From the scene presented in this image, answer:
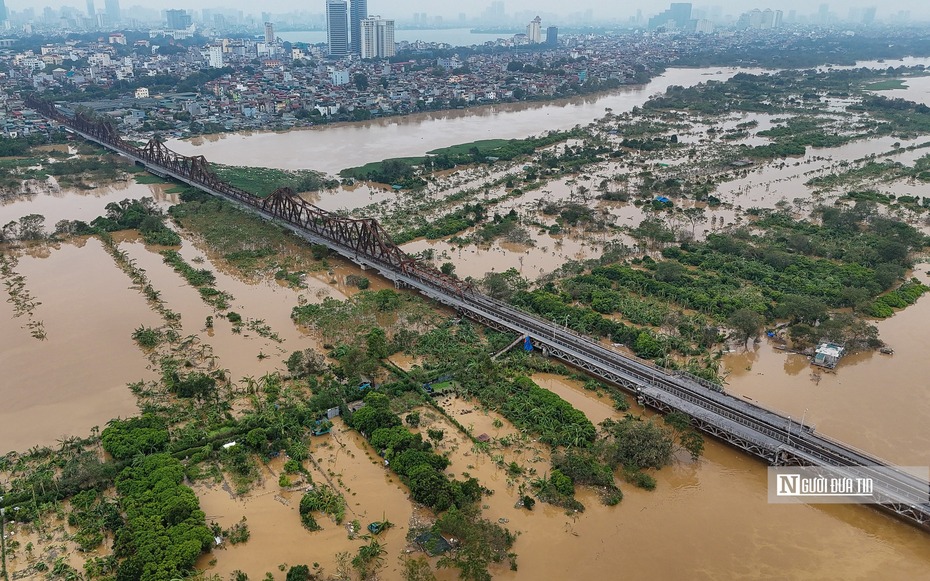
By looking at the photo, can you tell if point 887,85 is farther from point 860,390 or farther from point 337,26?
point 337,26

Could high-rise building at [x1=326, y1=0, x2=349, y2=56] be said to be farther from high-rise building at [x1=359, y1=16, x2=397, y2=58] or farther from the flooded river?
the flooded river

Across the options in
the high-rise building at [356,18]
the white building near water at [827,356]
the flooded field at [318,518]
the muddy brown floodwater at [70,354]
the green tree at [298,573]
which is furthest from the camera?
the high-rise building at [356,18]

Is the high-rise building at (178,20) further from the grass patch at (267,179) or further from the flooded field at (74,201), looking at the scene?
the flooded field at (74,201)

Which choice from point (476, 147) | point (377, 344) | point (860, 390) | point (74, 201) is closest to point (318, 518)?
point (377, 344)

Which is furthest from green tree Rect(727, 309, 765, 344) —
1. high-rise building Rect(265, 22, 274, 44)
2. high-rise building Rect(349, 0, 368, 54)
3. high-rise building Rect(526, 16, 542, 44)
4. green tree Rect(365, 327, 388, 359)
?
high-rise building Rect(526, 16, 542, 44)

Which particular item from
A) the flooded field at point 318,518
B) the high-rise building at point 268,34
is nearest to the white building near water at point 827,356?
the flooded field at point 318,518
